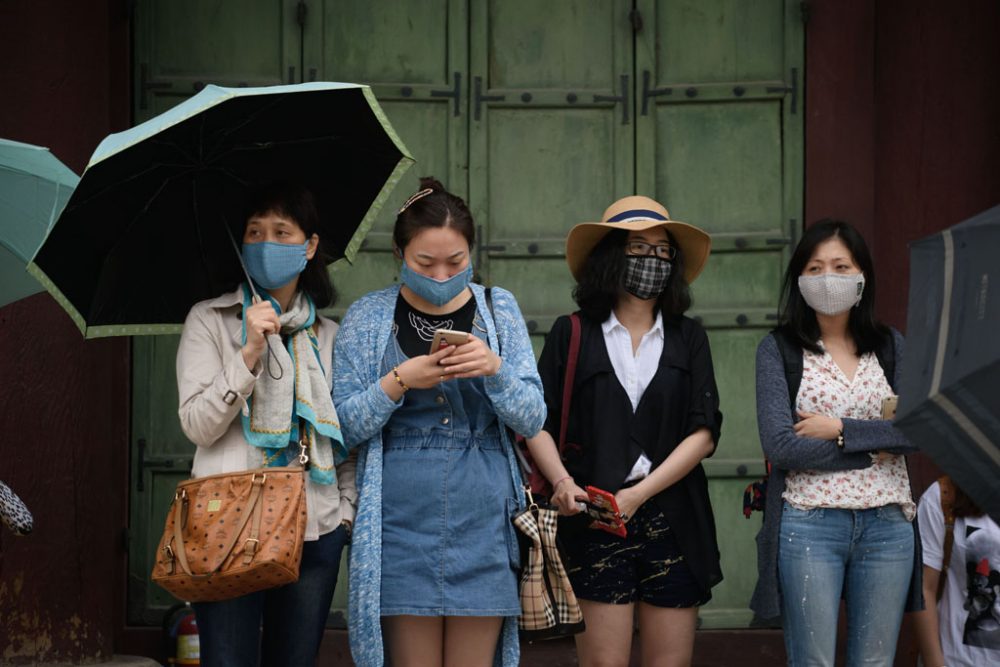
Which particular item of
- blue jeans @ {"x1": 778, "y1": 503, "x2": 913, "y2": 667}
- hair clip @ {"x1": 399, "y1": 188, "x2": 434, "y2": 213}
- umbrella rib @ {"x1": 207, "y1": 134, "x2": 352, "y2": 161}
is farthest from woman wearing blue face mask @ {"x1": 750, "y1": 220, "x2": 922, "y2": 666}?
umbrella rib @ {"x1": 207, "y1": 134, "x2": 352, "y2": 161}

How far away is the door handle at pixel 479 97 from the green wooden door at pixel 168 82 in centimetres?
85

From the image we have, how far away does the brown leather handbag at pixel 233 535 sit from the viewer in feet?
13.3

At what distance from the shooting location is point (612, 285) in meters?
5.17

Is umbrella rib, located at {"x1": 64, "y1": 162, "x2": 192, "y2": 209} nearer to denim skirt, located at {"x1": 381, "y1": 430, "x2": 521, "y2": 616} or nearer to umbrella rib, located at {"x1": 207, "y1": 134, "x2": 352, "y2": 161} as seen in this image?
umbrella rib, located at {"x1": 207, "y1": 134, "x2": 352, "y2": 161}

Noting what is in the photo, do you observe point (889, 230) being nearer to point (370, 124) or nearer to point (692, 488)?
point (692, 488)

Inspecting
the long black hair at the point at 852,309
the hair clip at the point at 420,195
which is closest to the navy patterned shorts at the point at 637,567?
the long black hair at the point at 852,309

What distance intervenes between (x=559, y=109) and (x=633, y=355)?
2159 mm

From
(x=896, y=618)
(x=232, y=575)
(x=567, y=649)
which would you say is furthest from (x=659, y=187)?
(x=232, y=575)

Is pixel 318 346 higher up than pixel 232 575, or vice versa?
pixel 318 346

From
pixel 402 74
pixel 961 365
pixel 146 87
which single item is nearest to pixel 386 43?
pixel 402 74

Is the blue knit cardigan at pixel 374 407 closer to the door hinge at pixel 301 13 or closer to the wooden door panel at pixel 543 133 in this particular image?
the wooden door panel at pixel 543 133

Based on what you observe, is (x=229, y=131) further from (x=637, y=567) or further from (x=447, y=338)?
(x=637, y=567)

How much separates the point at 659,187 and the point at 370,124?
8.34 feet

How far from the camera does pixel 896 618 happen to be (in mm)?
4945
